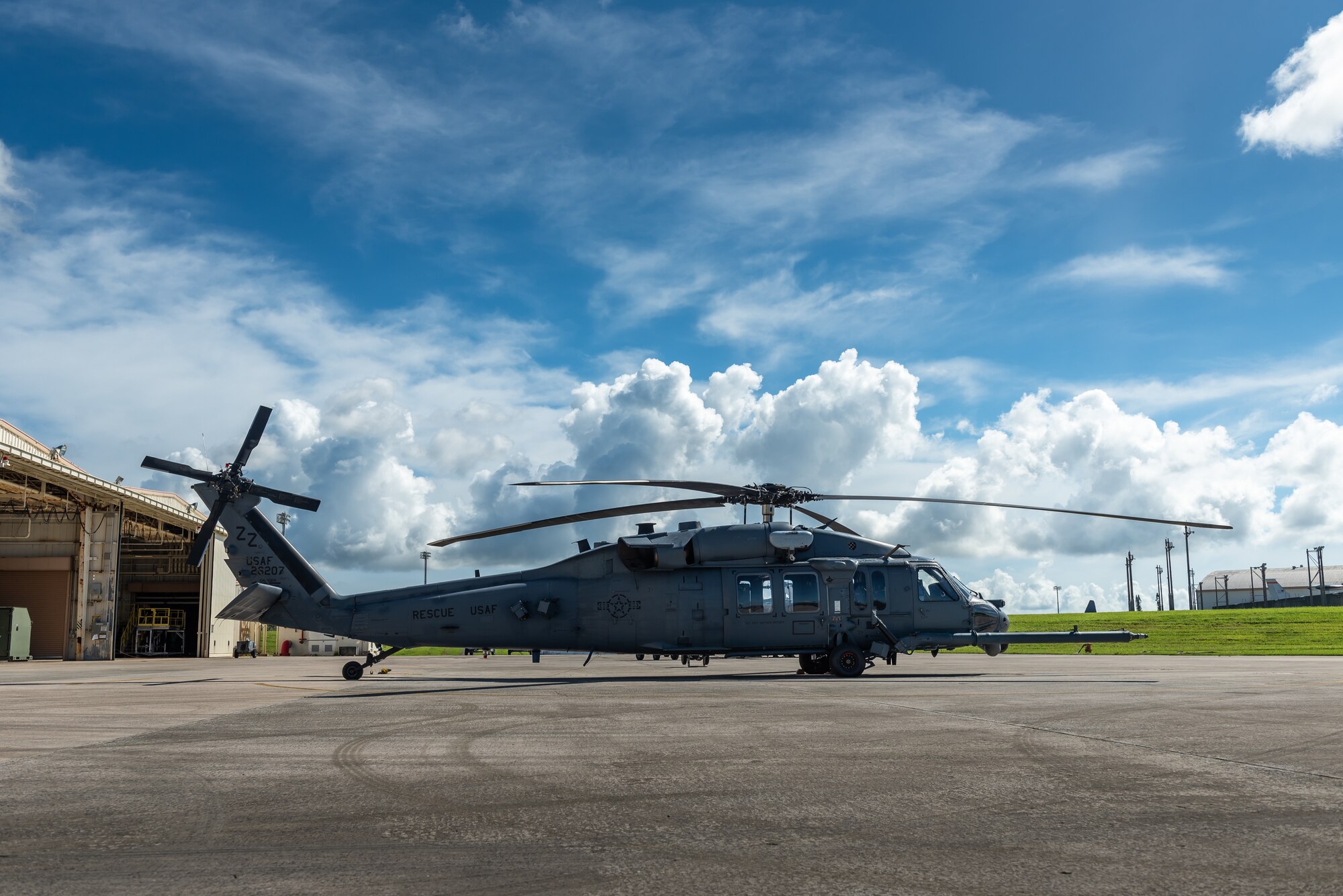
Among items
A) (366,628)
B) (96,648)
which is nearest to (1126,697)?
(366,628)

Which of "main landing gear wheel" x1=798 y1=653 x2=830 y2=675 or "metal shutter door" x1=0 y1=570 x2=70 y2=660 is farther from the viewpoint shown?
"metal shutter door" x1=0 y1=570 x2=70 y2=660

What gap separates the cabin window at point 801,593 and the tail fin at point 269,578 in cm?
1063

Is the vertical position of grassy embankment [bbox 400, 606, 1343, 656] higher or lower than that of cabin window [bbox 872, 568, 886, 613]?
lower

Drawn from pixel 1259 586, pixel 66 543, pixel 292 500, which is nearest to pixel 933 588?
pixel 292 500

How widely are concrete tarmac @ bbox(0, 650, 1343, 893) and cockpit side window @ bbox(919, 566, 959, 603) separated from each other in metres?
9.53

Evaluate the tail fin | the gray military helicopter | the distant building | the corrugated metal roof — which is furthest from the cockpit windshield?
the distant building

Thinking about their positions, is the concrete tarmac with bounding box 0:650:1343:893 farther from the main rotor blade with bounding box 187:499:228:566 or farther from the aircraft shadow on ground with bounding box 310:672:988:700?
the main rotor blade with bounding box 187:499:228:566

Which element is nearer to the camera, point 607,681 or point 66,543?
point 607,681

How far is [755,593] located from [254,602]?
1226 cm

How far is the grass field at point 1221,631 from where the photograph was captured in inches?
1780

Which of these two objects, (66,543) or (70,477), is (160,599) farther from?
(70,477)

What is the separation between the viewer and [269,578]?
23953mm

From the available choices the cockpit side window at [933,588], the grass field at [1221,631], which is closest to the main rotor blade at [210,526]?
the cockpit side window at [933,588]

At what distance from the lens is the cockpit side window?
23.4m
